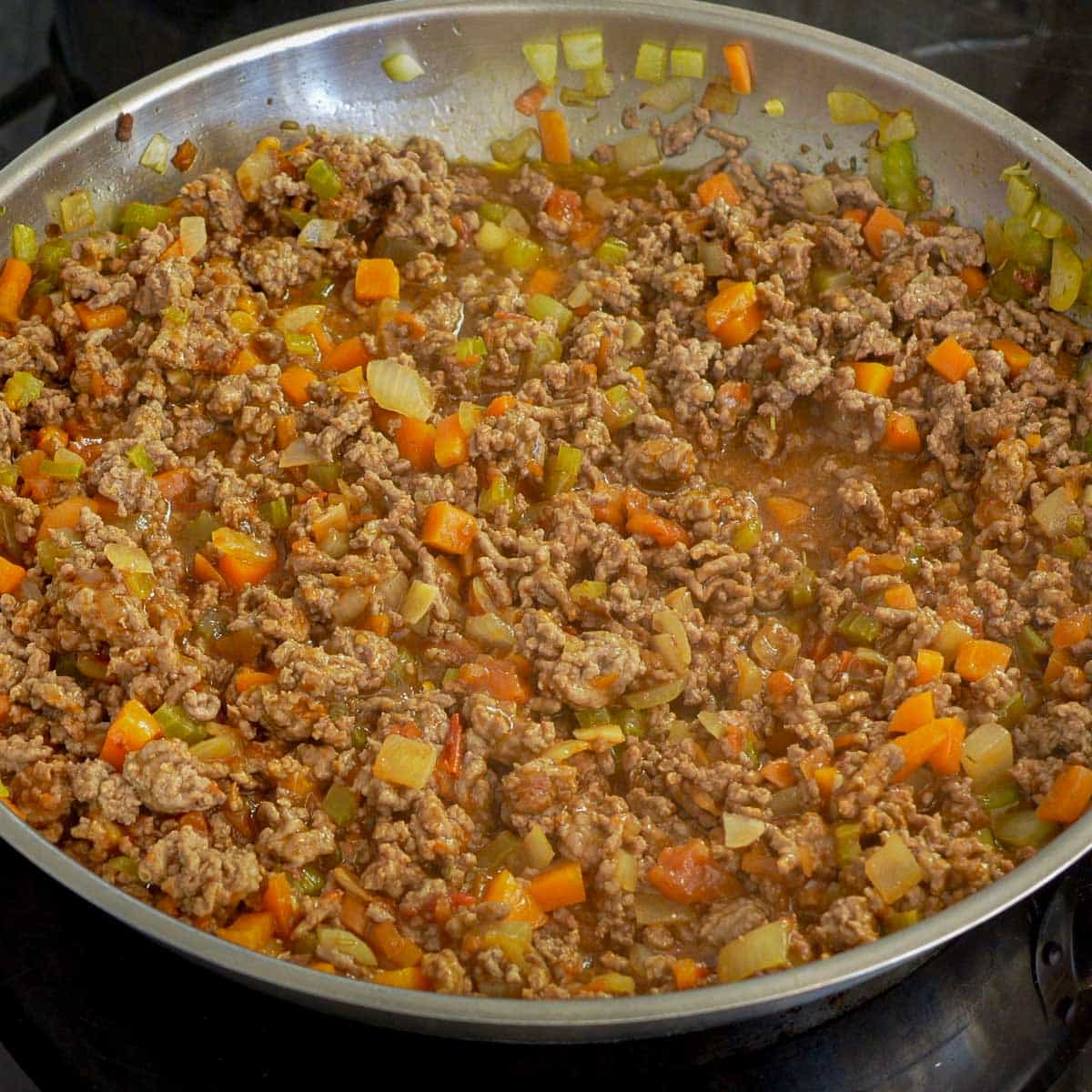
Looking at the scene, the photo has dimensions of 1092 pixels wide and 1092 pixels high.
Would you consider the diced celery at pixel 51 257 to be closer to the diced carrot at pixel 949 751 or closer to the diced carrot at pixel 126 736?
the diced carrot at pixel 126 736

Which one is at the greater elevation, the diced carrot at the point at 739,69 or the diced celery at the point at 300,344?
the diced carrot at the point at 739,69

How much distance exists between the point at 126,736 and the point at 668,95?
8.59ft

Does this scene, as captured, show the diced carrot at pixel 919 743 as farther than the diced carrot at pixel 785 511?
No

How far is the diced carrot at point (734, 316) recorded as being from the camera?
12.5ft

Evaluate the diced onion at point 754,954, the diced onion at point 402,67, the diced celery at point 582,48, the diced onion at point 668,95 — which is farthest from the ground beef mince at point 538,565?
the diced celery at point 582,48

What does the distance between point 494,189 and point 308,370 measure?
3.10ft

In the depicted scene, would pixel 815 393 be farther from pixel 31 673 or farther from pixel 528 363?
pixel 31 673

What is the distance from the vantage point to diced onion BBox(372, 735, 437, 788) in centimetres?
291

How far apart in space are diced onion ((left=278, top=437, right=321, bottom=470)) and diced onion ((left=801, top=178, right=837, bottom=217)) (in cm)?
172

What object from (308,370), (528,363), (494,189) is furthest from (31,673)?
(494,189)

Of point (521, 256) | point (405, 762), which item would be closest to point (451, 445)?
point (521, 256)

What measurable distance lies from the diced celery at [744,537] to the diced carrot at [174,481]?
4.70 feet

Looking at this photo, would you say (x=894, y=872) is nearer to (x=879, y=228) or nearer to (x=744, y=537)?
(x=744, y=537)

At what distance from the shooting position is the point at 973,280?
3.91 m
